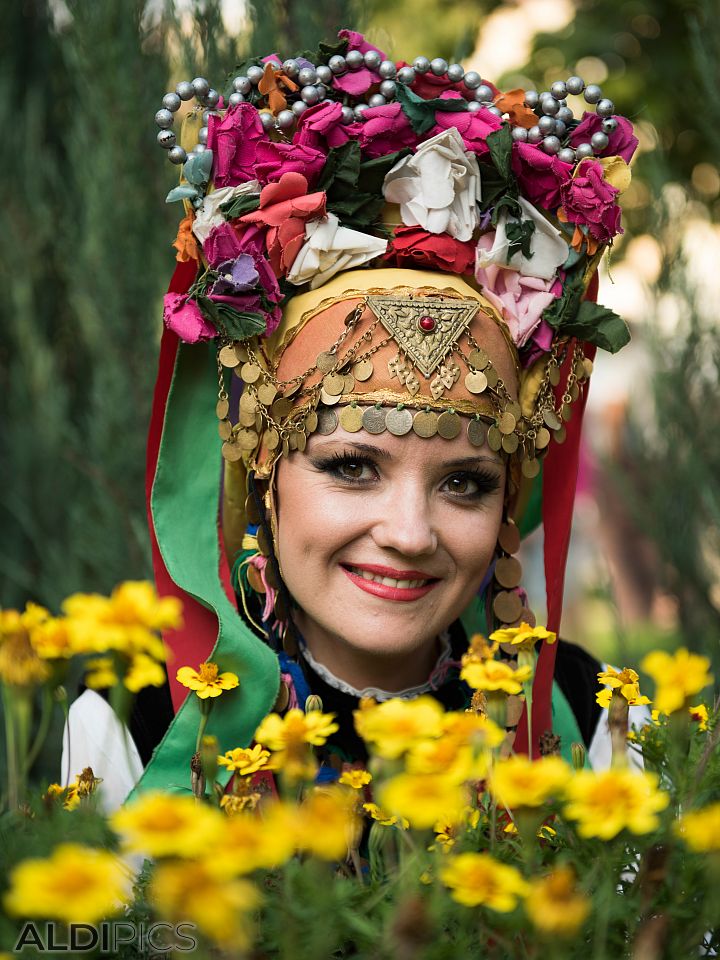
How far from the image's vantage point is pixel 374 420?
162 centimetres

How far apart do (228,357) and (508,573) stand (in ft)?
2.02

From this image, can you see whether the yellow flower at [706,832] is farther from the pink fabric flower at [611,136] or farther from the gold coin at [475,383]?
the pink fabric flower at [611,136]

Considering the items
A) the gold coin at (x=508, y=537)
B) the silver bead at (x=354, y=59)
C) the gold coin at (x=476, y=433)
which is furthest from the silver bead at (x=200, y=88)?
the gold coin at (x=508, y=537)

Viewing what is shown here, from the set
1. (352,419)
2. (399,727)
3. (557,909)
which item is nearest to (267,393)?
(352,419)

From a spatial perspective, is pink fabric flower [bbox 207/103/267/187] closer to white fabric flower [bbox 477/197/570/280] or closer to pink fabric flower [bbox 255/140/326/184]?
pink fabric flower [bbox 255/140/326/184]

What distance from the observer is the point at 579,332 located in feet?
5.82

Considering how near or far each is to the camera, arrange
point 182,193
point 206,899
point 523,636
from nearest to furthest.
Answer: point 206,899
point 523,636
point 182,193

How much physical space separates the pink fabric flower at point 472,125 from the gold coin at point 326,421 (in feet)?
1.68

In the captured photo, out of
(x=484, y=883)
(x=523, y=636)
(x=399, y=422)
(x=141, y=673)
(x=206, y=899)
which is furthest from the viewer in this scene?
(x=399, y=422)

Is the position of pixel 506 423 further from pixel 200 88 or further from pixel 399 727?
pixel 399 727

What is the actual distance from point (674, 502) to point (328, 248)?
76.1 inches

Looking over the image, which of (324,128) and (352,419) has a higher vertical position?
(324,128)

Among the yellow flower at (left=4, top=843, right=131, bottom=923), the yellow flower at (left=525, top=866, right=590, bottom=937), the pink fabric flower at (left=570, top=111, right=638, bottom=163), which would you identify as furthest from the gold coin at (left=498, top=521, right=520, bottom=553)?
the yellow flower at (left=4, top=843, right=131, bottom=923)

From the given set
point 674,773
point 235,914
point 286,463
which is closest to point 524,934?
point 674,773
